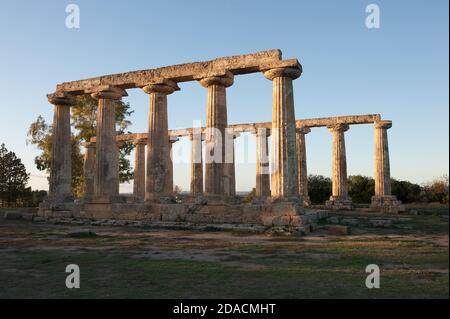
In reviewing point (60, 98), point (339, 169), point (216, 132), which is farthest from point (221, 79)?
point (339, 169)

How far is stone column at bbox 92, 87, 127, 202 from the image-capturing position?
21500mm

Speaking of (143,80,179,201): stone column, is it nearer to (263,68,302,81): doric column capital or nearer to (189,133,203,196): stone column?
(263,68,302,81): doric column capital

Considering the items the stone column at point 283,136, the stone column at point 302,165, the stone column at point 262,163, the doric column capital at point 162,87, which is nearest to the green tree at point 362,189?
the stone column at point 302,165

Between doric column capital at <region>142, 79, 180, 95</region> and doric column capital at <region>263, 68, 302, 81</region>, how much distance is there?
242 inches

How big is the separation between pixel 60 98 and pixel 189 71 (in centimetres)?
964

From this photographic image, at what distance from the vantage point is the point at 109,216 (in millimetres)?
20578

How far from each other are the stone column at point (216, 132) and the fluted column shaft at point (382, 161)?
16.9m

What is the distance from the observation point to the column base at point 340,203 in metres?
30.6

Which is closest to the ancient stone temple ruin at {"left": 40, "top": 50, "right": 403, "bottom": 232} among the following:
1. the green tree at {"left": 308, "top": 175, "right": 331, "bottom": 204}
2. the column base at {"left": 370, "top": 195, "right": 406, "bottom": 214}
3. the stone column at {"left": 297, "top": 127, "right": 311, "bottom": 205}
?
the column base at {"left": 370, "top": 195, "right": 406, "bottom": 214}

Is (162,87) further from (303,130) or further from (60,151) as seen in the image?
(303,130)

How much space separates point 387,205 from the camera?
1144 inches

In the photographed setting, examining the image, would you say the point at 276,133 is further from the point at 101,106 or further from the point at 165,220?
the point at 101,106

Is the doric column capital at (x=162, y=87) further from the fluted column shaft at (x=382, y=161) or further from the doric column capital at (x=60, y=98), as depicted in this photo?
the fluted column shaft at (x=382, y=161)

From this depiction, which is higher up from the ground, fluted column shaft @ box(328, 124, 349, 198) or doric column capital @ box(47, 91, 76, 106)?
doric column capital @ box(47, 91, 76, 106)
